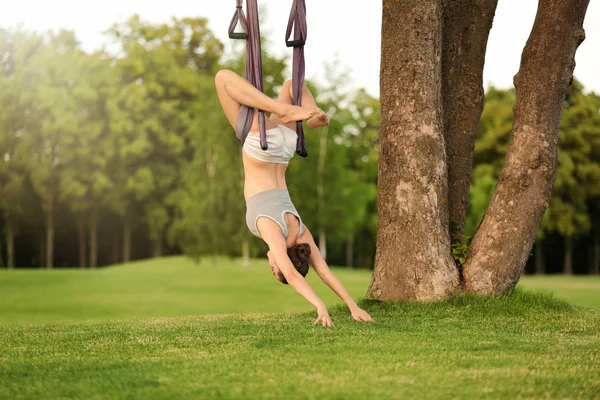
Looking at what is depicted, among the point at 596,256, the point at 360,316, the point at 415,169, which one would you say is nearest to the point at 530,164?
the point at 415,169

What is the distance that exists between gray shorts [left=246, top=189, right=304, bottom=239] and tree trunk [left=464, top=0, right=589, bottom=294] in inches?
102

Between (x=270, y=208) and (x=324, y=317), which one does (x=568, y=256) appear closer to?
(x=324, y=317)

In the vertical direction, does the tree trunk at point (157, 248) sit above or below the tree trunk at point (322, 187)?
below

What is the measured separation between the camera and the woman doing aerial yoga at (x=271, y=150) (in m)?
6.49

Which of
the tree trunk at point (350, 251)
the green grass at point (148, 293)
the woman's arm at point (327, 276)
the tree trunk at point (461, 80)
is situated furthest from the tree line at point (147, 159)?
the woman's arm at point (327, 276)

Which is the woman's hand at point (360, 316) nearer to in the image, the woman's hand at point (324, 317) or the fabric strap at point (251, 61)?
the woman's hand at point (324, 317)

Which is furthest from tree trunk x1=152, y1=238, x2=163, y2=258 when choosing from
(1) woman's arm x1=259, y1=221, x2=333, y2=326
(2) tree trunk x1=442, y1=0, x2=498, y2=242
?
(1) woman's arm x1=259, y1=221, x2=333, y2=326

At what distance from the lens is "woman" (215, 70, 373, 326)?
6461 millimetres

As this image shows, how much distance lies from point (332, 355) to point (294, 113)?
80.0 inches

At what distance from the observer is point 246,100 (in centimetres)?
651

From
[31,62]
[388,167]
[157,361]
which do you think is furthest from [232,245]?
[157,361]

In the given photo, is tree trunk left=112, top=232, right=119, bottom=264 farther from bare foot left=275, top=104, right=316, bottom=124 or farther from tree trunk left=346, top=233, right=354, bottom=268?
bare foot left=275, top=104, right=316, bottom=124

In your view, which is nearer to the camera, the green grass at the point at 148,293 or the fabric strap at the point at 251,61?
the fabric strap at the point at 251,61

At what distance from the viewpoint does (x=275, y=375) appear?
181 inches
